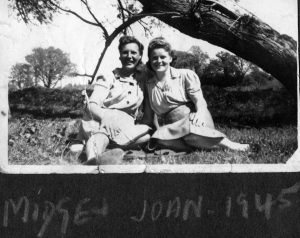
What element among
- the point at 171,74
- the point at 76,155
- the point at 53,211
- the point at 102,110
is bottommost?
the point at 53,211

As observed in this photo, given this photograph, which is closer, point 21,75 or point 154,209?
point 154,209

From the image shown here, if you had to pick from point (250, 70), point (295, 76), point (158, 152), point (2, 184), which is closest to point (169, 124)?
point (158, 152)

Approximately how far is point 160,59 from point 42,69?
33.5 inches

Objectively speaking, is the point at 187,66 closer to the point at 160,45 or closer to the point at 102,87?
the point at 160,45

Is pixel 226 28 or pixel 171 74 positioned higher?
pixel 226 28

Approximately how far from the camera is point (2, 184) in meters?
3.54

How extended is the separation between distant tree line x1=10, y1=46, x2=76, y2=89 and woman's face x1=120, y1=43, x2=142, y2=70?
37 cm

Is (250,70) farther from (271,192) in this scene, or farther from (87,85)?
(87,85)

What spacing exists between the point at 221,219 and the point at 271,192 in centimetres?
40

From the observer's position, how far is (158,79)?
360cm

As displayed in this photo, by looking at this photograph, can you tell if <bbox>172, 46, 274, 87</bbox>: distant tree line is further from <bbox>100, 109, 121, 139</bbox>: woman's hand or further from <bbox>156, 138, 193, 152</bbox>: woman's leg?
<bbox>100, 109, 121, 139</bbox>: woman's hand

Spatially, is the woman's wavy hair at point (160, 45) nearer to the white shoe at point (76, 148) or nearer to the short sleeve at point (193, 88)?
the short sleeve at point (193, 88)

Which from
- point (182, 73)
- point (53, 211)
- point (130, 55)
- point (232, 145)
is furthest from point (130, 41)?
point (53, 211)

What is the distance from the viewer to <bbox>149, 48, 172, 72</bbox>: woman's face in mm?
3561
